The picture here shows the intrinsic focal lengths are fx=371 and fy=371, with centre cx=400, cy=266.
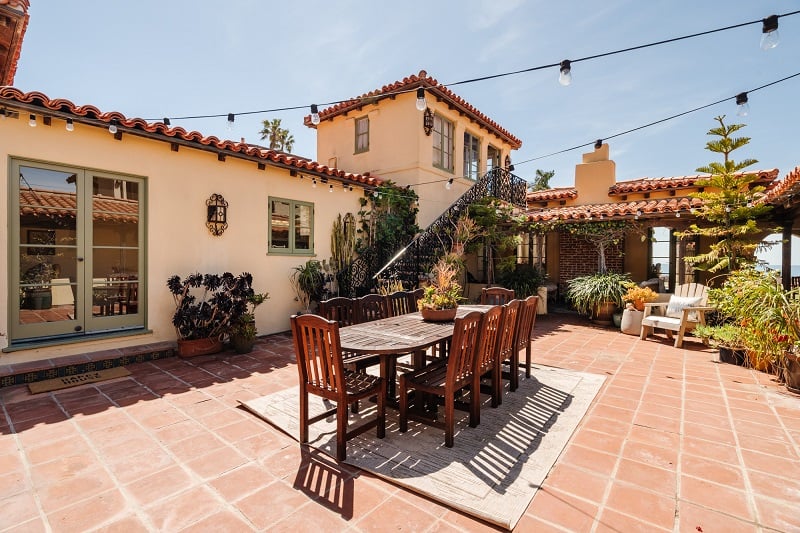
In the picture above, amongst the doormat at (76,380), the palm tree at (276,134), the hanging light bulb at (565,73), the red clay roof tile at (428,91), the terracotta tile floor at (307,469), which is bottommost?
the terracotta tile floor at (307,469)

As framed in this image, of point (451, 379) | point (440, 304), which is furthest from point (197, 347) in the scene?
point (451, 379)

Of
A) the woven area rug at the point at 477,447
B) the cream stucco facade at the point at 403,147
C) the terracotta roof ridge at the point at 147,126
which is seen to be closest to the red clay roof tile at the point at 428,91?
the cream stucco facade at the point at 403,147

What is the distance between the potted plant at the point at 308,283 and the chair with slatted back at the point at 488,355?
4.20 m

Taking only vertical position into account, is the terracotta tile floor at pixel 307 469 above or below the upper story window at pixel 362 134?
below

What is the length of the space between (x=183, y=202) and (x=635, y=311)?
27.0 ft

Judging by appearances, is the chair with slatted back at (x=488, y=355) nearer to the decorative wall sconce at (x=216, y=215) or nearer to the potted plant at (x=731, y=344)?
the potted plant at (x=731, y=344)

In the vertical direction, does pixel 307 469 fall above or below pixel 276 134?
below

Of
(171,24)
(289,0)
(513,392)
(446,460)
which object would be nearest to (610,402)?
(513,392)

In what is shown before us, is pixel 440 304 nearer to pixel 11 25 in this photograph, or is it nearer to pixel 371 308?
pixel 371 308

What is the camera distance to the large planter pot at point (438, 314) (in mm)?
4008

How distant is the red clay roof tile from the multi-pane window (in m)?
2.75

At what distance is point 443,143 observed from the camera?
32.8ft

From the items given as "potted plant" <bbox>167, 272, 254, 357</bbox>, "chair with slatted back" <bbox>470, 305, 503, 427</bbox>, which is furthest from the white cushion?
"potted plant" <bbox>167, 272, 254, 357</bbox>

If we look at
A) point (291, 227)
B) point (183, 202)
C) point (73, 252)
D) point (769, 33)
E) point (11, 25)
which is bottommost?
point (73, 252)
